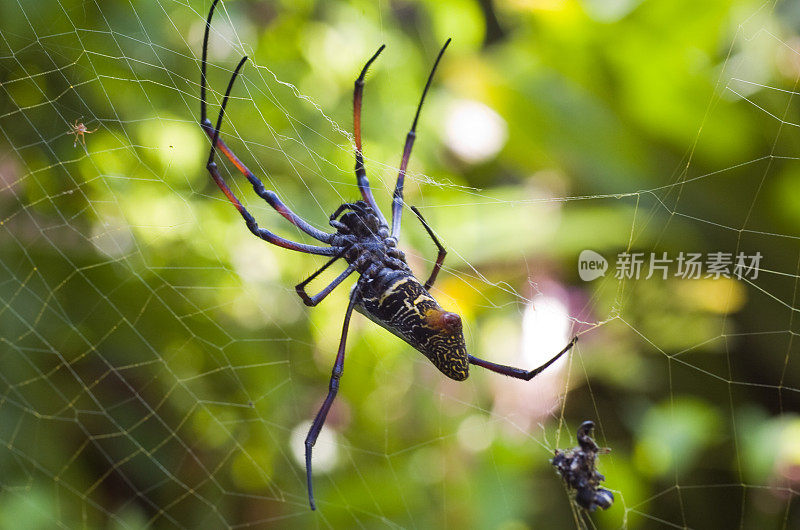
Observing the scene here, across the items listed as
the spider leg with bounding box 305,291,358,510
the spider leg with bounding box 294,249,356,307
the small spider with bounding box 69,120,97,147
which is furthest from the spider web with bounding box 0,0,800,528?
the spider leg with bounding box 305,291,358,510

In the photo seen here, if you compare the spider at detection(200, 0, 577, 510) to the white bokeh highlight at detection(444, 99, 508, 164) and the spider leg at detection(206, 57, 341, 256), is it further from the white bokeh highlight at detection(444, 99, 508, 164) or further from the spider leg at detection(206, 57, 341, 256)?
the white bokeh highlight at detection(444, 99, 508, 164)

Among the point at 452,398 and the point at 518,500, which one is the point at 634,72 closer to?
the point at 452,398

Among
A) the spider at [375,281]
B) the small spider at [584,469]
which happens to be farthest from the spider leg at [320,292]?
the small spider at [584,469]

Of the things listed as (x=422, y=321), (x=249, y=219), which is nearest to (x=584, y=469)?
(x=422, y=321)

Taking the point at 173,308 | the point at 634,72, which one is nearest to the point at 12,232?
the point at 173,308

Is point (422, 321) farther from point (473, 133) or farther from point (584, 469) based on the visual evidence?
point (473, 133)

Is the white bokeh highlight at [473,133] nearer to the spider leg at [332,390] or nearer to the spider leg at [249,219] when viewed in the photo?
the spider leg at [249,219]
